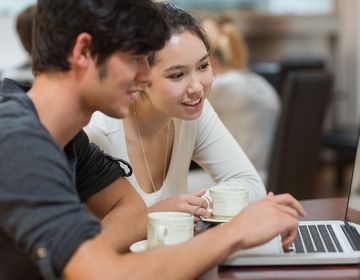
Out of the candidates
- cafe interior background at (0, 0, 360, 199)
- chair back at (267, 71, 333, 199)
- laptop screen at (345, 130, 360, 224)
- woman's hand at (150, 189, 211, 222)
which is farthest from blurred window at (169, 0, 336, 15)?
woman's hand at (150, 189, 211, 222)

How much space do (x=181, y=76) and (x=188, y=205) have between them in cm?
39

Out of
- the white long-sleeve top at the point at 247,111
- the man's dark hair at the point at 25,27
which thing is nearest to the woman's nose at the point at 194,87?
the man's dark hair at the point at 25,27

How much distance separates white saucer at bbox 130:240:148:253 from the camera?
48.6 inches

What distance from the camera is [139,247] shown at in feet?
4.10

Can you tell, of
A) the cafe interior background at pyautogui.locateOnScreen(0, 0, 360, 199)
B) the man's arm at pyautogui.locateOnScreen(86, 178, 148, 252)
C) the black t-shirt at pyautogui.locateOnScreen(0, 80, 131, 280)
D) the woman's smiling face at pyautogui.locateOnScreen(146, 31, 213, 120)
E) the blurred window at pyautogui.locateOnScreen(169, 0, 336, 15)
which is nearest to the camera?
the black t-shirt at pyautogui.locateOnScreen(0, 80, 131, 280)

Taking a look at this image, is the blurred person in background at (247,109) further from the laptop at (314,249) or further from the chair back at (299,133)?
the laptop at (314,249)

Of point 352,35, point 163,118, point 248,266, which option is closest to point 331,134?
point 352,35

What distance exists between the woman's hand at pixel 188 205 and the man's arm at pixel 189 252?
22 centimetres

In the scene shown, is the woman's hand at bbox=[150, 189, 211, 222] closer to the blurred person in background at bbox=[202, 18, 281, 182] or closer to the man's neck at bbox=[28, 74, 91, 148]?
the man's neck at bbox=[28, 74, 91, 148]

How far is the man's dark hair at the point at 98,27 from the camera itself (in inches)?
44.6

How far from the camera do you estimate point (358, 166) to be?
5.09 ft

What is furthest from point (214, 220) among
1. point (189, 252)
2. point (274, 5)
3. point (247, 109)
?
point (274, 5)

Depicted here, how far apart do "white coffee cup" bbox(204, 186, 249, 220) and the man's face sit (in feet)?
1.06

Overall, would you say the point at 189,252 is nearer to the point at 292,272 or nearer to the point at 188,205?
the point at 292,272
